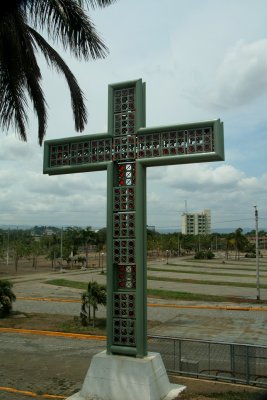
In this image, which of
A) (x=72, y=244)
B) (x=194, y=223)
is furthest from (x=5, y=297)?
(x=194, y=223)

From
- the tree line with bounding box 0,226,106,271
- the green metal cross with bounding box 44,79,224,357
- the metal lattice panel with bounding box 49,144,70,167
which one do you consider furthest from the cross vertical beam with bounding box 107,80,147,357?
the tree line with bounding box 0,226,106,271

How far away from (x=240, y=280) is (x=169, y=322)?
81.1ft

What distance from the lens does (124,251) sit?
26.7ft

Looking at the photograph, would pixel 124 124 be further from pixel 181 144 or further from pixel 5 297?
pixel 5 297

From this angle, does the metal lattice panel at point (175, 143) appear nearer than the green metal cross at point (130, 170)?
Yes

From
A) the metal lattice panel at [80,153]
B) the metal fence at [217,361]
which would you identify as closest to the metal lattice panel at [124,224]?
the metal lattice panel at [80,153]

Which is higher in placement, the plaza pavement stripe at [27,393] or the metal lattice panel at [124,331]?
the metal lattice panel at [124,331]

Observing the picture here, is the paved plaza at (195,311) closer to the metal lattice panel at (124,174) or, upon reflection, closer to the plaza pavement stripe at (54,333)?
the plaza pavement stripe at (54,333)

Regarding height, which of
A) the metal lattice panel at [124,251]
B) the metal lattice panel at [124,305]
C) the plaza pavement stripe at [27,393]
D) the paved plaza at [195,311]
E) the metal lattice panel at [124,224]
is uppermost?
the metal lattice panel at [124,224]

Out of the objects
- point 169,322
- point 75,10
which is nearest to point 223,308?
point 169,322

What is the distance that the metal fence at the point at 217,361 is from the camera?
34.6ft

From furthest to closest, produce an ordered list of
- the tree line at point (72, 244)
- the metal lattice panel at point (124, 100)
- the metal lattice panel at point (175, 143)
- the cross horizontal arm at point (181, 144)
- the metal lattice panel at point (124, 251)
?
1. the tree line at point (72, 244)
2. the metal lattice panel at point (124, 100)
3. the metal lattice panel at point (124, 251)
4. the metal lattice panel at point (175, 143)
5. the cross horizontal arm at point (181, 144)

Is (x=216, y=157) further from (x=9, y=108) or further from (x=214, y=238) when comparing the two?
(x=214, y=238)

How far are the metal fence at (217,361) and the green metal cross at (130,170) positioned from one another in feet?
11.5
